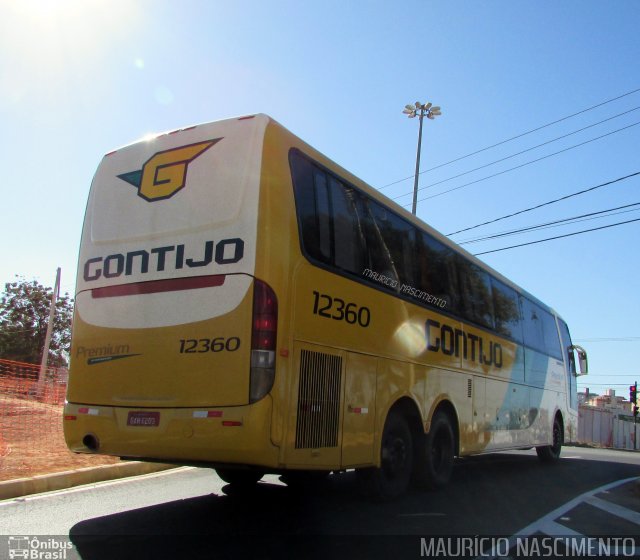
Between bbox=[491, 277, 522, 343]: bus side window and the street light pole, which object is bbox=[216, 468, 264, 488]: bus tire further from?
the street light pole

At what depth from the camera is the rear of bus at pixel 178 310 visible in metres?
5.12

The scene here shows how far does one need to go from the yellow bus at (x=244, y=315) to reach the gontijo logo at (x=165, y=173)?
2 centimetres

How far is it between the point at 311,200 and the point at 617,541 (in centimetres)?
466

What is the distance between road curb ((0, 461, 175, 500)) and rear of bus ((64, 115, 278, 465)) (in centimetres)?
158

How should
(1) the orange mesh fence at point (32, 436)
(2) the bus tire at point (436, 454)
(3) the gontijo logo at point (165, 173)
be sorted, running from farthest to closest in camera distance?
(1) the orange mesh fence at point (32, 436), (2) the bus tire at point (436, 454), (3) the gontijo logo at point (165, 173)

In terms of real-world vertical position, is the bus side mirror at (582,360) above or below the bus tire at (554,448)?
above

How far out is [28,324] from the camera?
46312 mm

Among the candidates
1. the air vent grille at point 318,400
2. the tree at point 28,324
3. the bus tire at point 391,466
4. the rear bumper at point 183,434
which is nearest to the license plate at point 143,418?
the rear bumper at point 183,434

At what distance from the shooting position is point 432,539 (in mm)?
5406

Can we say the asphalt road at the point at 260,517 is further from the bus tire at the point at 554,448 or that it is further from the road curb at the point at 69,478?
the bus tire at the point at 554,448

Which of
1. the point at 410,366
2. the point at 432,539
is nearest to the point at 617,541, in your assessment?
the point at 432,539
